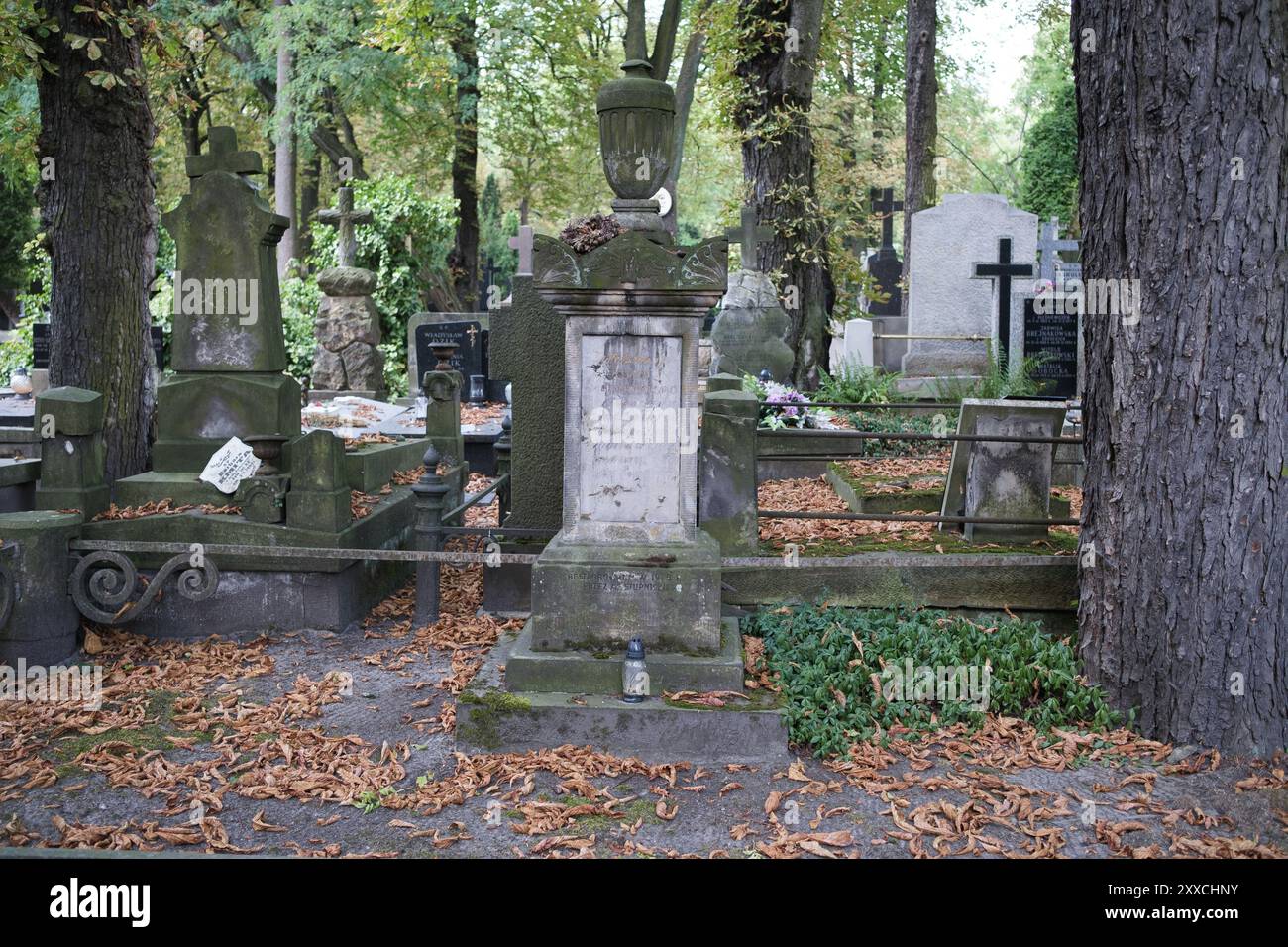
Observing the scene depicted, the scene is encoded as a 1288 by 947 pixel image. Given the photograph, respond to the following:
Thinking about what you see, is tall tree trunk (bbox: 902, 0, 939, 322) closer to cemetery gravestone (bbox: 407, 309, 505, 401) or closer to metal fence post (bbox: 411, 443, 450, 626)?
cemetery gravestone (bbox: 407, 309, 505, 401)

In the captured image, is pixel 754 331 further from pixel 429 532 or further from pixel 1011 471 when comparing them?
pixel 429 532

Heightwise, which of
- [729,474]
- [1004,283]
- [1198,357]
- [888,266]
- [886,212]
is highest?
[886,212]

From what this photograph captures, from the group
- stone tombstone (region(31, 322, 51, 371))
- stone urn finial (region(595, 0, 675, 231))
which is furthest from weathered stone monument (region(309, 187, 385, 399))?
stone urn finial (region(595, 0, 675, 231))

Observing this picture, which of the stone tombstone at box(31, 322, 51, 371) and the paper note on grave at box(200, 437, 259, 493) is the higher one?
the stone tombstone at box(31, 322, 51, 371)

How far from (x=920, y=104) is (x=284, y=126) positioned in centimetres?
1241

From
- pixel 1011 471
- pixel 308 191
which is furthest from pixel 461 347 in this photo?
pixel 308 191

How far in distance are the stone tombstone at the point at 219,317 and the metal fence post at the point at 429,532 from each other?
1391 mm

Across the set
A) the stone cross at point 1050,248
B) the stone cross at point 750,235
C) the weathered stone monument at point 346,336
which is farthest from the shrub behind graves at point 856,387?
the weathered stone monument at point 346,336

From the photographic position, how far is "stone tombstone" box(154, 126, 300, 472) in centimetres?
774

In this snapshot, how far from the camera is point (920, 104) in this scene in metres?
22.2

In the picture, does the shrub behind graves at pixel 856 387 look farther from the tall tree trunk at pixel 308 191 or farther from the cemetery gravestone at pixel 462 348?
the tall tree trunk at pixel 308 191

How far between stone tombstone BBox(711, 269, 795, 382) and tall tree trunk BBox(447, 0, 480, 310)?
10.8 meters

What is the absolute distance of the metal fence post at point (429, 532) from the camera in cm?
711

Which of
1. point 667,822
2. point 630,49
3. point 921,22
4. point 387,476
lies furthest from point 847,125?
point 667,822
